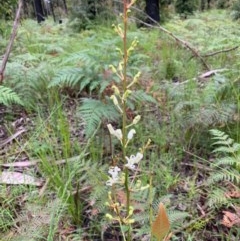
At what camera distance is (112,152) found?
218cm

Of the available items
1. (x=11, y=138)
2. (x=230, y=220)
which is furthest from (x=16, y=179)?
(x=230, y=220)

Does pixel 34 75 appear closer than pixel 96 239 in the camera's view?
No

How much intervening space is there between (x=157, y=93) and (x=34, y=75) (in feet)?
3.64

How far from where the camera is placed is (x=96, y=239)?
173 cm

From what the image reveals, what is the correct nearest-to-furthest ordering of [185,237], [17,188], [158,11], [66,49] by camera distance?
[185,237], [17,188], [66,49], [158,11]

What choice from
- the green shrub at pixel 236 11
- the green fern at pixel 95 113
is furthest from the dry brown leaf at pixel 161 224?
the green shrub at pixel 236 11

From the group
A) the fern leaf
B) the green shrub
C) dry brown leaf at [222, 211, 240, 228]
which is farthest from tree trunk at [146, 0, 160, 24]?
dry brown leaf at [222, 211, 240, 228]

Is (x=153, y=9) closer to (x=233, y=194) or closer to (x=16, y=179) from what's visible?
(x=16, y=179)

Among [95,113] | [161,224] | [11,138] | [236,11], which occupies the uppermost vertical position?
[161,224]

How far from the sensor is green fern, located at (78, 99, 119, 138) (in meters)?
2.34

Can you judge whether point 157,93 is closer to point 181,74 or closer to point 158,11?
point 181,74

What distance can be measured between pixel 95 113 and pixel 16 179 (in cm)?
70

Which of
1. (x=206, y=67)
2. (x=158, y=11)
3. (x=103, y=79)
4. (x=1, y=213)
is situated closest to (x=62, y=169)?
(x=1, y=213)

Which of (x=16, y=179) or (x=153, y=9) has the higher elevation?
(x=16, y=179)
